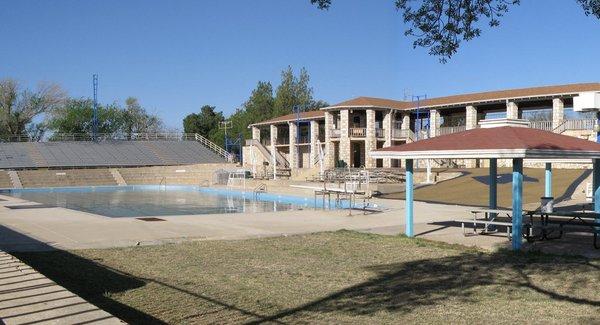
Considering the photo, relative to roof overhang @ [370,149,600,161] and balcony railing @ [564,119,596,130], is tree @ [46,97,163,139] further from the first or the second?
roof overhang @ [370,149,600,161]

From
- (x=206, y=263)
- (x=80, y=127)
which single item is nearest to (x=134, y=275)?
(x=206, y=263)

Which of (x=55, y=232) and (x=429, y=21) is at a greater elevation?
(x=429, y=21)

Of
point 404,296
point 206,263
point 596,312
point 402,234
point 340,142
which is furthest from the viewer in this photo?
point 340,142

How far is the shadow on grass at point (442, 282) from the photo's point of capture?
21.6ft

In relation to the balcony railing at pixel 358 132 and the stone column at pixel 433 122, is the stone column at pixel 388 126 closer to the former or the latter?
the balcony railing at pixel 358 132

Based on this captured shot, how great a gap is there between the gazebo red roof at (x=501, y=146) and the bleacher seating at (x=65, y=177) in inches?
1406

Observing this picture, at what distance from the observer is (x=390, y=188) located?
97.6 ft

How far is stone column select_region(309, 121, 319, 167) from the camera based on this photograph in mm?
48875

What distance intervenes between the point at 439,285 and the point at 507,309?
139 cm

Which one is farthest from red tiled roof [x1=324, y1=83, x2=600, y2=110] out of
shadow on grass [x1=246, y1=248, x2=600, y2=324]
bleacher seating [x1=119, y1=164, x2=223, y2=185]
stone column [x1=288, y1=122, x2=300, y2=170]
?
shadow on grass [x1=246, y1=248, x2=600, y2=324]

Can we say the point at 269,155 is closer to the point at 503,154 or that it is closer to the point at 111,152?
the point at 111,152

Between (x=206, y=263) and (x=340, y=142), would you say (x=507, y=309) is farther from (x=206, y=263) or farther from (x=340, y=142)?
(x=340, y=142)

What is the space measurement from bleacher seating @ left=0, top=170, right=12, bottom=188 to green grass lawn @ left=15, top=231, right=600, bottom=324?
3443 cm

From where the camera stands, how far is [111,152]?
5469cm
